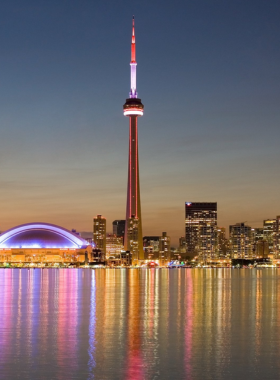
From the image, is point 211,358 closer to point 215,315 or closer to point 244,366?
point 244,366

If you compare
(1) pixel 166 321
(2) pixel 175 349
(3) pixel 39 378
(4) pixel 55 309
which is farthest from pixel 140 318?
(3) pixel 39 378

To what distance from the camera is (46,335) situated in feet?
111

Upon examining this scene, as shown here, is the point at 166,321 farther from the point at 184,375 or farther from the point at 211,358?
the point at 184,375

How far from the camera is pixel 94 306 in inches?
2012

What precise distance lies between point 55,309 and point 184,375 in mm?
25673

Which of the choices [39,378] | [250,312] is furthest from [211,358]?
[250,312]

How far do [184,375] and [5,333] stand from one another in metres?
13.2

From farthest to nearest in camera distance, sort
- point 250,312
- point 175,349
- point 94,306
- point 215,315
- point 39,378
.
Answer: point 94,306, point 250,312, point 215,315, point 175,349, point 39,378

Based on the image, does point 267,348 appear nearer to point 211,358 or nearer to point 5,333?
point 211,358

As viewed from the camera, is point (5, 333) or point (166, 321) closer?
point (5, 333)

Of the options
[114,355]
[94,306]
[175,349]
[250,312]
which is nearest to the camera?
A: [114,355]

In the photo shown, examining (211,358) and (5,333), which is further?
(5,333)

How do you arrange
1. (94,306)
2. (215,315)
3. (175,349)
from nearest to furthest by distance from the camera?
(175,349), (215,315), (94,306)

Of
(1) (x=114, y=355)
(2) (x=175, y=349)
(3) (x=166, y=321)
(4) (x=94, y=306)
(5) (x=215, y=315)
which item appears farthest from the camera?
(4) (x=94, y=306)
